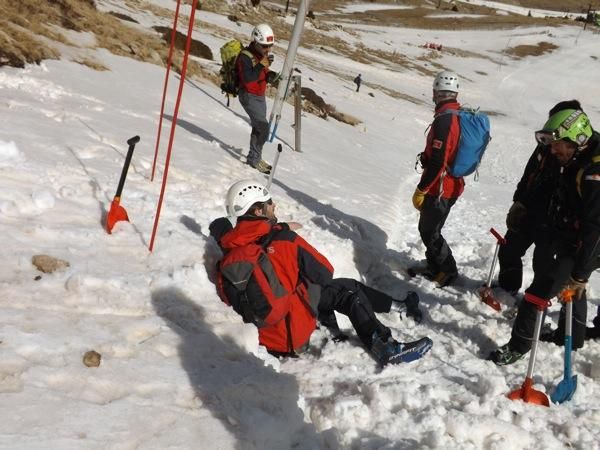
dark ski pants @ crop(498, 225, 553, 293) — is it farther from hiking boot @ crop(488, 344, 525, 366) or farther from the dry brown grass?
the dry brown grass

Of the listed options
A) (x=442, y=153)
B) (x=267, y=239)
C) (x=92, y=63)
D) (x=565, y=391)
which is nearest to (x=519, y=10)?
(x=92, y=63)

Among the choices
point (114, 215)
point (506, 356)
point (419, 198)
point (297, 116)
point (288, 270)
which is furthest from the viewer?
point (297, 116)

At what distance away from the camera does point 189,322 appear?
148 inches

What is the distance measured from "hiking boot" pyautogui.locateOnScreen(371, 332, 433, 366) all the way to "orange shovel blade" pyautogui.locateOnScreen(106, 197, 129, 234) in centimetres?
235

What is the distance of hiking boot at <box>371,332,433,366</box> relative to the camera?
4.14m

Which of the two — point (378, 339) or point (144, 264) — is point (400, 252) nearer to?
point (378, 339)

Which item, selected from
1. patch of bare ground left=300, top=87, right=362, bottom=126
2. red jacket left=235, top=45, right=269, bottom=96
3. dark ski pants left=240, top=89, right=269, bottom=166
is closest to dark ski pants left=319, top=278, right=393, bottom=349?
dark ski pants left=240, top=89, right=269, bottom=166

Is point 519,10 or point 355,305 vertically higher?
point 519,10

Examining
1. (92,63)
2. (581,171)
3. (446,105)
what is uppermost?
(446,105)

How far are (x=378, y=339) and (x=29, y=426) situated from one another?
2568 mm

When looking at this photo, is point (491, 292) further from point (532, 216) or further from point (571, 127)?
point (571, 127)

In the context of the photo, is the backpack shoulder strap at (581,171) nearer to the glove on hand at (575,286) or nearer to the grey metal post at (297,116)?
the glove on hand at (575,286)

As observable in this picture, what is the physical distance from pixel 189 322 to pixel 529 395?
2.40 m

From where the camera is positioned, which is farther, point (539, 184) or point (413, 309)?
point (413, 309)
